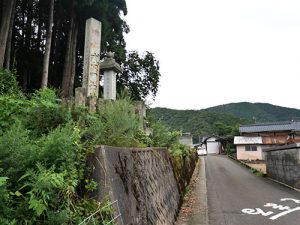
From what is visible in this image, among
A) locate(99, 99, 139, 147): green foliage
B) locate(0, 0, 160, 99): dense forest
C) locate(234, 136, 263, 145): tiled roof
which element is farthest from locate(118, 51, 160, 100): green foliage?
locate(234, 136, 263, 145): tiled roof

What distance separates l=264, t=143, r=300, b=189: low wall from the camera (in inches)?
476

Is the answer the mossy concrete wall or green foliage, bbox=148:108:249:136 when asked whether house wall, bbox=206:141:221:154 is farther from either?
the mossy concrete wall

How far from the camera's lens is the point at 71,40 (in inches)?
774

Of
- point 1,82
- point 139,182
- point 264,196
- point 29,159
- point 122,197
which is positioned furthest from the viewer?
point 1,82

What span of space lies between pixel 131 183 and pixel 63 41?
20560 mm

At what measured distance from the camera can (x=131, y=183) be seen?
144 inches

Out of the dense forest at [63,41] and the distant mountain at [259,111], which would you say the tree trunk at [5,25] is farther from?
the distant mountain at [259,111]

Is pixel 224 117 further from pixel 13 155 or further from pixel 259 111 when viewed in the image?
pixel 13 155

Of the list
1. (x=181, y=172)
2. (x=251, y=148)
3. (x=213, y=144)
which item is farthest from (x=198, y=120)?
(x=181, y=172)

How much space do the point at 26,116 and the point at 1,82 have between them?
29.5 feet

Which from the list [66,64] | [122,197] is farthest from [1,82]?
[122,197]

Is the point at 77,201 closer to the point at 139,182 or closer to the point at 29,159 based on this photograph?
the point at 29,159

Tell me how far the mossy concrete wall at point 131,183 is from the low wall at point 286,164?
29.7 feet

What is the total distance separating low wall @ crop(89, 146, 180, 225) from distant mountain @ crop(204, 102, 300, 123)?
384ft
